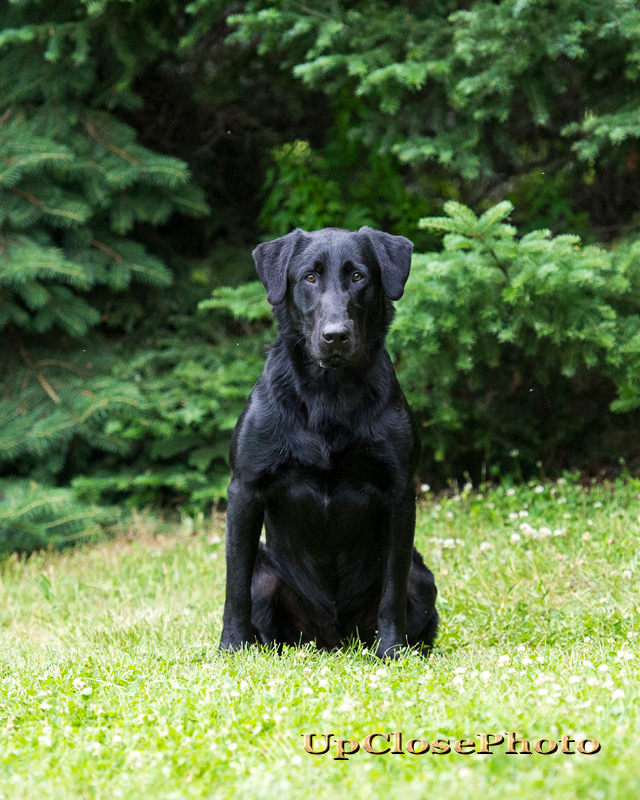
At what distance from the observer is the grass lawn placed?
185cm

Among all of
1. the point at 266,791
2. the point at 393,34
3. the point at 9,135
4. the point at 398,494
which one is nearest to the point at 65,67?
the point at 9,135

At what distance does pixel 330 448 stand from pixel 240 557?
59 cm

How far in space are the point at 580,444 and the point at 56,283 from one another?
4.30 m

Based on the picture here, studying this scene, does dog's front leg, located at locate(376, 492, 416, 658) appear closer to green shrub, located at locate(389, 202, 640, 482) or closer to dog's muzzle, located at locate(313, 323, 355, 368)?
dog's muzzle, located at locate(313, 323, 355, 368)

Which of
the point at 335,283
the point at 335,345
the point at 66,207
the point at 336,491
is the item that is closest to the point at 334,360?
the point at 335,345

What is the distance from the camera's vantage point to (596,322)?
4805 millimetres

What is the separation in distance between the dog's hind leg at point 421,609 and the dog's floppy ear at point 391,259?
123 centimetres

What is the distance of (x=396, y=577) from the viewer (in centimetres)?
325

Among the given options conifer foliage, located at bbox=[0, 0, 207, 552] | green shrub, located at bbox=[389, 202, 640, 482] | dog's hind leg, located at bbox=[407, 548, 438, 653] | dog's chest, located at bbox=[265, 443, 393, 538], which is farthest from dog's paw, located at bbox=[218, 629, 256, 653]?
conifer foliage, located at bbox=[0, 0, 207, 552]

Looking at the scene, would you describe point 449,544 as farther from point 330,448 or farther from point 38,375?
point 38,375

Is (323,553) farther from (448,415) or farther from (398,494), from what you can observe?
(448,415)

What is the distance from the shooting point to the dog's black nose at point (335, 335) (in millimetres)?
3053

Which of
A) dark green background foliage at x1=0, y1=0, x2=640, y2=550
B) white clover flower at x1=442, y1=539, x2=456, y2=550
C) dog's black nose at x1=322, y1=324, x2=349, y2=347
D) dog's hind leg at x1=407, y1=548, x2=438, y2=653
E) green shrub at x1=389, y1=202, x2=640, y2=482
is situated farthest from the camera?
dark green background foliage at x1=0, y1=0, x2=640, y2=550

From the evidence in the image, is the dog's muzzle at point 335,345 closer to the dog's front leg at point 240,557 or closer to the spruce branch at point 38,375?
the dog's front leg at point 240,557
